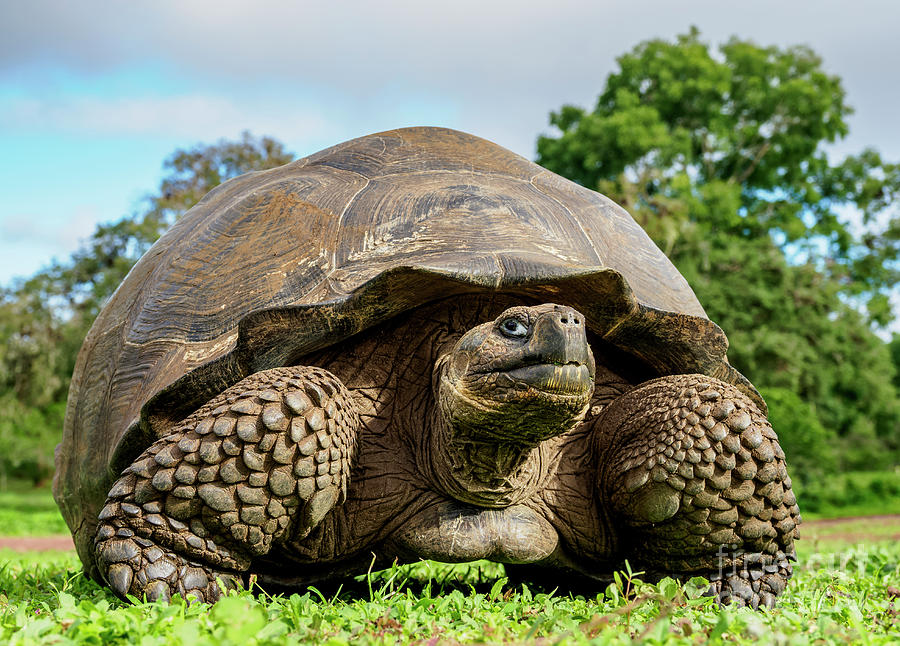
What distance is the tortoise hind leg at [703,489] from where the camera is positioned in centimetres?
313

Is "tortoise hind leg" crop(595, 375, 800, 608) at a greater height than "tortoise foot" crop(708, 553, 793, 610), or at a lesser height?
greater

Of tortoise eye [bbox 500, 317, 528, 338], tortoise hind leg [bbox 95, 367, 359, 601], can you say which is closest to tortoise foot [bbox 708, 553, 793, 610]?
tortoise eye [bbox 500, 317, 528, 338]

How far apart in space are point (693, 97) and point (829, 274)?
7.30 meters

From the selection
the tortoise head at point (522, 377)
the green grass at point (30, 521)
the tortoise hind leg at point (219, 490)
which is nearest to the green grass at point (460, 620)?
the tortoise hind leg at point (219, 490)

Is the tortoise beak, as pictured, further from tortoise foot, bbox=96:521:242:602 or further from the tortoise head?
tortoise foot, bbox=96:521:242:602

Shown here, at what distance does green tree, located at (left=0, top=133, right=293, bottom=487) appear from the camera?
19.3m

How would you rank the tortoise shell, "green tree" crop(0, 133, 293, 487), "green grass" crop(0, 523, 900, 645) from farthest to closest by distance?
"green tree" crop(0, 133, 293, 487) < the tortoise shell < "green grass" crop(0, 523, 900, 645)

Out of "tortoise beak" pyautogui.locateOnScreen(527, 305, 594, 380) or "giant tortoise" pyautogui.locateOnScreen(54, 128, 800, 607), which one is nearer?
"tortoise beak" pyautogui.locateOnScreen(527, 305, 594, 380)

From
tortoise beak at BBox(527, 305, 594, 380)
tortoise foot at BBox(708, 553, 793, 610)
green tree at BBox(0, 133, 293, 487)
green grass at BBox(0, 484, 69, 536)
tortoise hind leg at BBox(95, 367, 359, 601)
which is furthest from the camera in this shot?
green tree at BBox(0, 133, 293, 487)

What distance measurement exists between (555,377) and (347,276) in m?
1.00

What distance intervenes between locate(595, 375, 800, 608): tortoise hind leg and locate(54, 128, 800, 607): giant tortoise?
11mm

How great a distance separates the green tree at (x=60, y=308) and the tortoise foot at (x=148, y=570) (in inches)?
640

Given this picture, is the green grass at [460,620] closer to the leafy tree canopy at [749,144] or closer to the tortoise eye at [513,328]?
the tortoise eye at [513,328]

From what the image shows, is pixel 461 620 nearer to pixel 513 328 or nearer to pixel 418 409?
pixel 513 328
